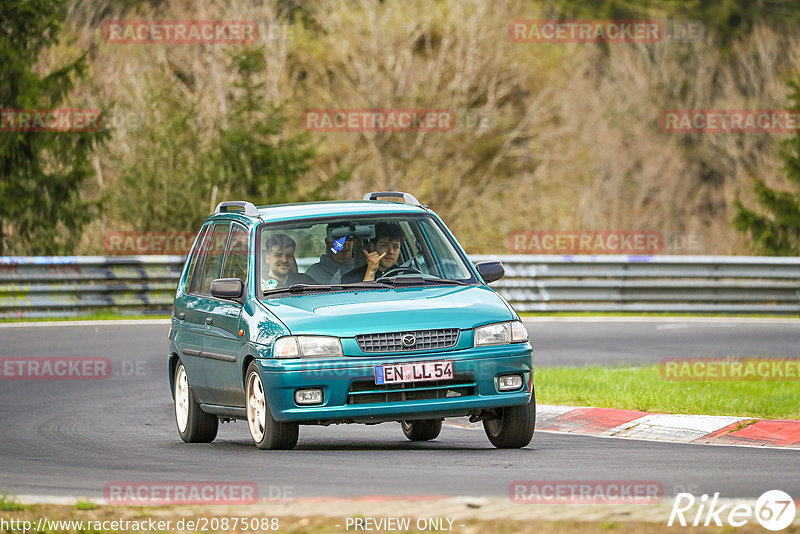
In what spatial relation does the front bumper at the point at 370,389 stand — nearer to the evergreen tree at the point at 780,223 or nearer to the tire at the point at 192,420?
the tire at the point at 192,420

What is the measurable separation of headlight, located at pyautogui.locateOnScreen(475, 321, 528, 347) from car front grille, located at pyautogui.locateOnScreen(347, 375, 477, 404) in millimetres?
287

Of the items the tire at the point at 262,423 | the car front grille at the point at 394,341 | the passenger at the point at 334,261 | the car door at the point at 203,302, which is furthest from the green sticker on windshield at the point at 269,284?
the car front grille at the point at 394,341

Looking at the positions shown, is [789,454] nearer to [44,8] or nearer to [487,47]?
[44,8]

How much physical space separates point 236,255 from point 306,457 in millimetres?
2129

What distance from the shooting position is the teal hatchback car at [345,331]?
30.1 ft

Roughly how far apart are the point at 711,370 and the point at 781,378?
100 cm

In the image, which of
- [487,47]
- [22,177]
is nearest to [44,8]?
[22,177]

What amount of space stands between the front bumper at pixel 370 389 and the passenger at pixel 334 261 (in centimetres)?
118

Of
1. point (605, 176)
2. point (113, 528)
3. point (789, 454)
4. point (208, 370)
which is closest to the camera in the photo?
point (113, 528)

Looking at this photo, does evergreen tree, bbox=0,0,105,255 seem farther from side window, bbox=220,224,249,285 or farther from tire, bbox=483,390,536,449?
tire, bbox=483,390,536,449

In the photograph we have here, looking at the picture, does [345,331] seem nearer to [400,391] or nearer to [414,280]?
[400,391]

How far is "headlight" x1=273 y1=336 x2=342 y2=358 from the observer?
9.16m

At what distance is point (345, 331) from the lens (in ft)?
30.1

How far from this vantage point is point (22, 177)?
30375 mm
